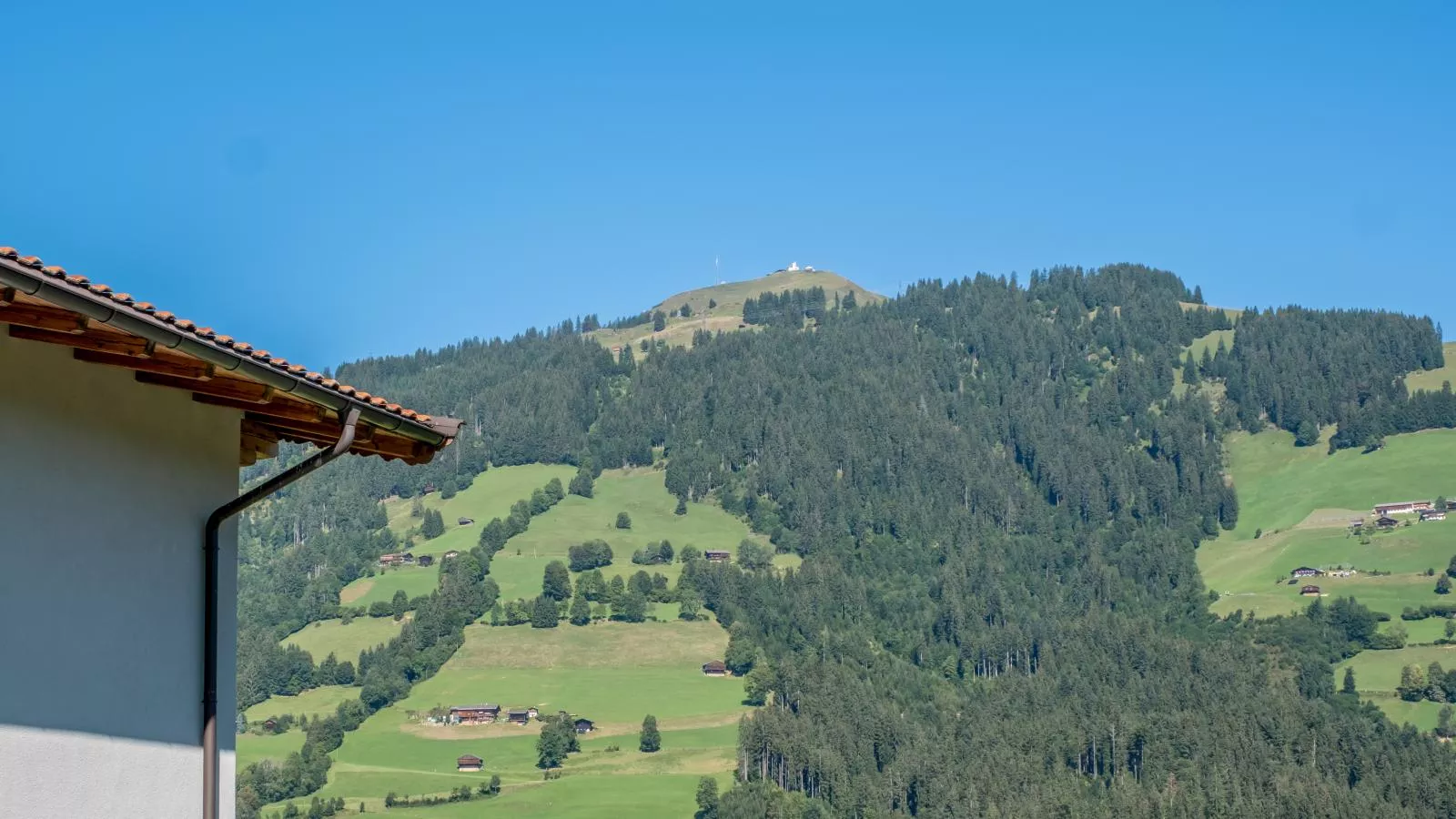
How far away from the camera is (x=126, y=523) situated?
765 cm

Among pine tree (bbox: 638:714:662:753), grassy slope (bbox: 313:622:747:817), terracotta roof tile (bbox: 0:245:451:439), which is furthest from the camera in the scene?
pine tree (bbox: 638:714:662:753)

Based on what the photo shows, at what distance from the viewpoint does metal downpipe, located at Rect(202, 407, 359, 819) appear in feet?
26.4

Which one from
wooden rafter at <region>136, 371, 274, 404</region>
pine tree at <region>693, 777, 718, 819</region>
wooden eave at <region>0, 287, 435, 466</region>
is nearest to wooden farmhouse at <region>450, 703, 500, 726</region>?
pine tree at <region>693, 777, 718, 819</region>

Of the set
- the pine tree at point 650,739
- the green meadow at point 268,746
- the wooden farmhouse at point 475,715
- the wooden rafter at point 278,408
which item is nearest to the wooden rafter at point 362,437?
the wooden rafter at point 278,408

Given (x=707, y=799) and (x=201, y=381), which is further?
(x=707, y=799)

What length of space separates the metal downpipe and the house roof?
183 millimetres

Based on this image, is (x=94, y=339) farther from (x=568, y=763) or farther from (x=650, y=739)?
(x=650, y=739)

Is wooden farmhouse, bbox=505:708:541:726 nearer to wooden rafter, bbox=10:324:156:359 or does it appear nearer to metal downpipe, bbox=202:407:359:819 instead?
metal downpipe, bbox=202:407:359:819

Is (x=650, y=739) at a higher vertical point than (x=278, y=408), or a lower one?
lower

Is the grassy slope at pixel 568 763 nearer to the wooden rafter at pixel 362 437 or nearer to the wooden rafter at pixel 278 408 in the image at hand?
the wooden rafter at pixel 362 437

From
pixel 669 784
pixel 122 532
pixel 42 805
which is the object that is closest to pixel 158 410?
pixel 122 532

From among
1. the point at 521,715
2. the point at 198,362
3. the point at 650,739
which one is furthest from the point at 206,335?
the point at 521,715

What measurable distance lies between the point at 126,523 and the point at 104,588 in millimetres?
326

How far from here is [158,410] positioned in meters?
7.95
